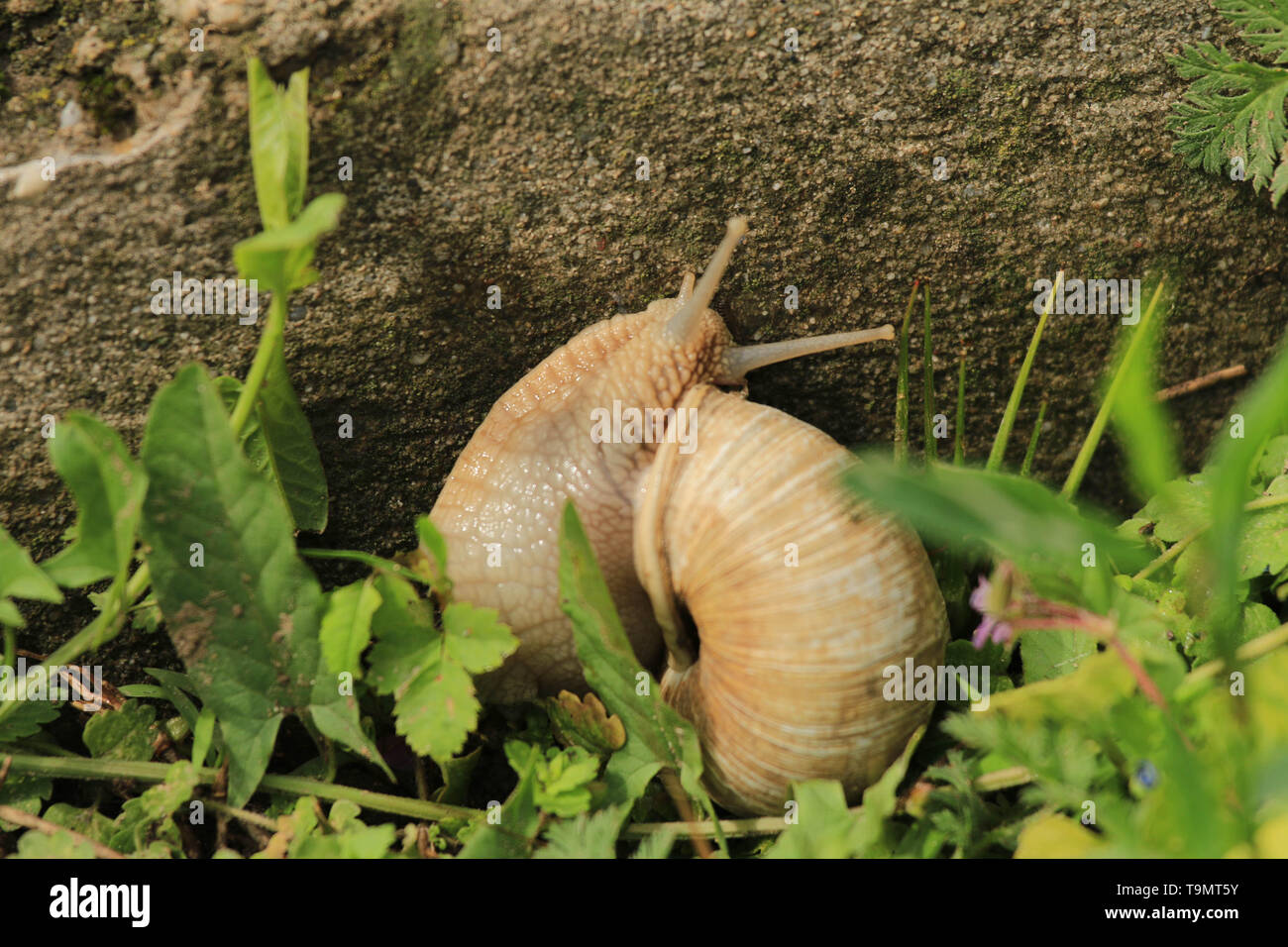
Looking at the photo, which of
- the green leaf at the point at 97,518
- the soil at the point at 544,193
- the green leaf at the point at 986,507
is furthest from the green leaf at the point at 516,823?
the green leaf at the point at 986,507

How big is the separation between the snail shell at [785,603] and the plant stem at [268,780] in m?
0.59

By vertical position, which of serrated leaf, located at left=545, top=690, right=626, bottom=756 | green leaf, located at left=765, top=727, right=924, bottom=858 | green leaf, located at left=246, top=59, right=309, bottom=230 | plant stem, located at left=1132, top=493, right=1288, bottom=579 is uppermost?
green leaf, located at left=246, top=59, right=309, bottom=230

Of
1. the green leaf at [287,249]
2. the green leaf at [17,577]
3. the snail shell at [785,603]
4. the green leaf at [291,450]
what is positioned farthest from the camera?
the green leaf at [291,450]

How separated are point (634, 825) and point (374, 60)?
173 cm

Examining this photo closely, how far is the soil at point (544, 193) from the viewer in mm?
2174

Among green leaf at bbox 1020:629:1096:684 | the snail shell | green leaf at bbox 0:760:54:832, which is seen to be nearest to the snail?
the snail shell

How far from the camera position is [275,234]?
5.47ft

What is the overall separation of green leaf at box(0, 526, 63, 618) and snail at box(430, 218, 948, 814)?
0.78m

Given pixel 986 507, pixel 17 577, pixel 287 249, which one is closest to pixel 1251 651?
pixel 986 507

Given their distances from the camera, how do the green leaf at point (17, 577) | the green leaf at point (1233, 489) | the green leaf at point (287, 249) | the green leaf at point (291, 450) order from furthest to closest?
the green leaf at point (291, 450), the green leaf at point (17, 577), the green leaf at point (287, 249), the green leaf at point (1233, 489)

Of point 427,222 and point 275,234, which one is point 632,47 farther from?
point 275,234

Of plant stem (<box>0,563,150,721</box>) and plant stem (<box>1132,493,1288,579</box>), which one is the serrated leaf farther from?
plant stem (<box>1132,493,1288,579</box>)

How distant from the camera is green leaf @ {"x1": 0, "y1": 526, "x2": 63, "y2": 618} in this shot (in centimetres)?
177

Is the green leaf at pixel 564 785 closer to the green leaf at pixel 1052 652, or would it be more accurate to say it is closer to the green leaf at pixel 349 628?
the green leaf at pixel 349 628
